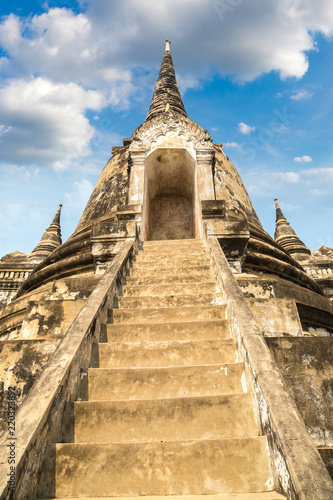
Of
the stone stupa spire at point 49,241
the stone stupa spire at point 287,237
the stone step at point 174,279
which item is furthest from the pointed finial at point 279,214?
the stone step at point 174,279

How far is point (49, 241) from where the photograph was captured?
47.1 feet

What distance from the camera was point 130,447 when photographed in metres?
1.79

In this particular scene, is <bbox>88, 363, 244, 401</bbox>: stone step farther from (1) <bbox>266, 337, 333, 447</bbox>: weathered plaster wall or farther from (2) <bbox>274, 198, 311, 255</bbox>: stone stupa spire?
(2) <bbox>274, 198, 311, 255</bbox>: stone stupa spire

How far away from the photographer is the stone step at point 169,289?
12.3ft

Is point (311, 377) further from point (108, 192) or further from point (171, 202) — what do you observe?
point (171, 202)

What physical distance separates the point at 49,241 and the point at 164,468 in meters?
13.7

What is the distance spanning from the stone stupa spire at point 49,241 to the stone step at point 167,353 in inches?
411

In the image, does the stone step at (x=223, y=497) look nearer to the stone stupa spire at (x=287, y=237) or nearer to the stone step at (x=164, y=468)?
the stone step at (x=164, y=468)

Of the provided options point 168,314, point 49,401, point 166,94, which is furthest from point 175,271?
point 166,94

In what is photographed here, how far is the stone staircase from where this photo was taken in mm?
1695

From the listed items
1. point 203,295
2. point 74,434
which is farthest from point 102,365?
point 203,295

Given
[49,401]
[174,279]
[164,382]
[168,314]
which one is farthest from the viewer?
[174,279]

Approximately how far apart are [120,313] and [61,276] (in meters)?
2.88

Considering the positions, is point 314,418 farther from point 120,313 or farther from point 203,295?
point 120,313
